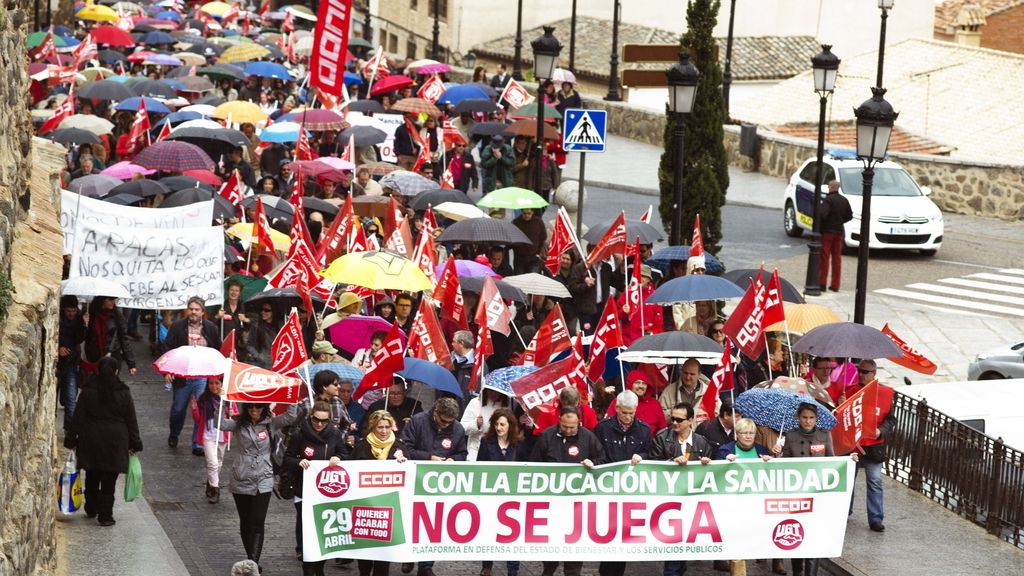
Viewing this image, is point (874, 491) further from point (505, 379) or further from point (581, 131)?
point (581, 131)

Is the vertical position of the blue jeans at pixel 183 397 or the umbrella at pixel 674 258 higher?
the umbrella at pixel 674 258

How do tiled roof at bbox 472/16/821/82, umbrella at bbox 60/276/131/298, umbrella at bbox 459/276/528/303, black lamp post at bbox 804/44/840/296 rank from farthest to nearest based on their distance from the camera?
tiled roof at bbox 472/16/821/82, black lamp post at bbox 804/44/840/296, umbrella at bbox 459/276/528/303, umbrella at bbox 60/276/131/298

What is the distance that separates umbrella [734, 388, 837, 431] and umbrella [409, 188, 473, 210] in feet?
32.0

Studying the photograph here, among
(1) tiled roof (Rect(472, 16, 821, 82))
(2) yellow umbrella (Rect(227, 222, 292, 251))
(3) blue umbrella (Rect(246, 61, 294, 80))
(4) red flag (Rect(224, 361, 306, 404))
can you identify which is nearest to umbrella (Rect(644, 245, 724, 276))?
(2) yellow umbrella (Rect(227, 222, 292, 251))

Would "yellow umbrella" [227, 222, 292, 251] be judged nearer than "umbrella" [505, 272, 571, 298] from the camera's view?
No

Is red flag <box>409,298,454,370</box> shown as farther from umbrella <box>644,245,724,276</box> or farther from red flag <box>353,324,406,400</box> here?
umbrella <box>644,245,724,276</box>

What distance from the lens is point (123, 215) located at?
18.0 meters

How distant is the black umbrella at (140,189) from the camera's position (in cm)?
2094

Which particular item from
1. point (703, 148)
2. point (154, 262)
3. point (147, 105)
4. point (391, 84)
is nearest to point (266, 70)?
point (391, 84)

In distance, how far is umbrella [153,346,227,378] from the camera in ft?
47.3

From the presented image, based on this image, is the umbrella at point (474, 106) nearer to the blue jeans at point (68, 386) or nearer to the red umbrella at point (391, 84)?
the red umbrella at point (391, 84)

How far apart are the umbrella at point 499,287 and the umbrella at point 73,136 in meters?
8.92

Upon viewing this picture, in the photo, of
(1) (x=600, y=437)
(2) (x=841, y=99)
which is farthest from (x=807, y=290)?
(2) (x=841, y=99)

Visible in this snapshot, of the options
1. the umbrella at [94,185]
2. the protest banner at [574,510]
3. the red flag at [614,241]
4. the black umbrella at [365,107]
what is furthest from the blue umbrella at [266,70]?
the protest banner at [574,510]
